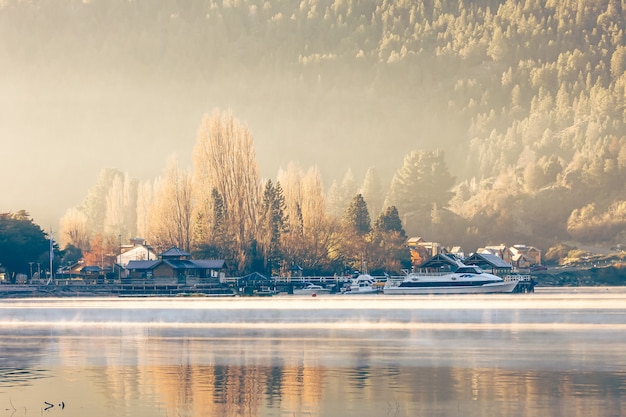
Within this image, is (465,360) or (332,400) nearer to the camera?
(332,400)

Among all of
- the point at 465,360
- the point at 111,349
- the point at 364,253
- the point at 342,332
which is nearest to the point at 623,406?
the point at 465,360

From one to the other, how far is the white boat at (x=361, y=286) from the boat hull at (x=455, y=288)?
2243mm

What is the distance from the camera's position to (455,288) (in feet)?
479

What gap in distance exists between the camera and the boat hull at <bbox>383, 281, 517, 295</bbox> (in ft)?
471

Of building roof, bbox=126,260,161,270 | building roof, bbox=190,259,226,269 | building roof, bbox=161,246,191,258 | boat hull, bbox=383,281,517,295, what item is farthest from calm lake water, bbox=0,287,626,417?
boat hull, bbox=383,281,517,295

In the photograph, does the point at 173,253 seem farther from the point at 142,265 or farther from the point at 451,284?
the point at 451,284

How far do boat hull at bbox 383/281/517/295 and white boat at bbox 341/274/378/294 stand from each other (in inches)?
88.3

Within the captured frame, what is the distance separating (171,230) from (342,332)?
9139cm

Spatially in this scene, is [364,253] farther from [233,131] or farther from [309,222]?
[233,131]

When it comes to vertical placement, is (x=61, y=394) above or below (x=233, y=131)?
below

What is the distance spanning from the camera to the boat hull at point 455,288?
14362 cm

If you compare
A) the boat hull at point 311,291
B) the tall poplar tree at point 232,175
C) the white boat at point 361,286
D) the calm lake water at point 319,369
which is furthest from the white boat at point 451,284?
the calm lake water at point 319,369

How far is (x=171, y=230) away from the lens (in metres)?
144

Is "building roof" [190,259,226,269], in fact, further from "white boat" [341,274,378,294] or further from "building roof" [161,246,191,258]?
"white boat" [341,274,378,294]
